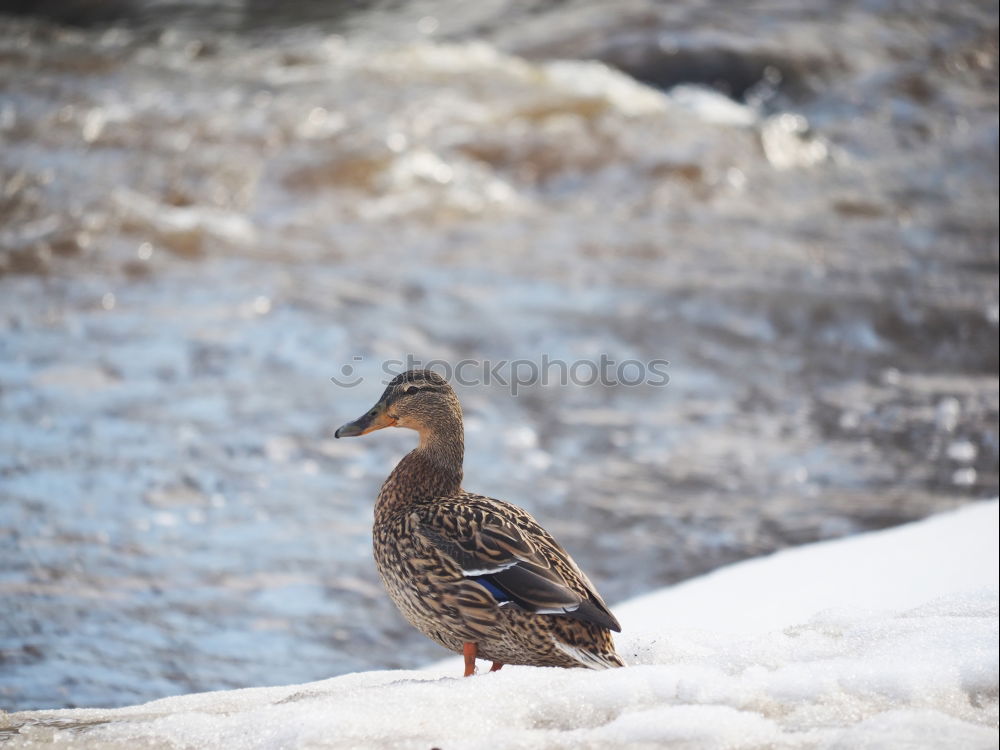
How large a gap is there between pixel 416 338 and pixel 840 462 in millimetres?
2843

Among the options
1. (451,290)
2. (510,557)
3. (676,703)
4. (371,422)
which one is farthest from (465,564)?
(451,290)

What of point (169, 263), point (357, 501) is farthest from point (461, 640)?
point (169, 263)

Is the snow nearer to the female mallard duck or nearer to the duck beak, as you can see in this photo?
the female mallard duck

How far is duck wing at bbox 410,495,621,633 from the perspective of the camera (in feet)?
10.3

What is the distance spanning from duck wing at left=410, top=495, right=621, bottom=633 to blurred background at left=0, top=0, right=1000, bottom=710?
1.42 metres

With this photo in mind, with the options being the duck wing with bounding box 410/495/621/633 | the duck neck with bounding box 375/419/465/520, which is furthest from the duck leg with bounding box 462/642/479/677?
the duck neck with bounding box 375/419/465/520

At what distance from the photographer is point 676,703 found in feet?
8.94

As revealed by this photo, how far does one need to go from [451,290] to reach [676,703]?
5.99 m

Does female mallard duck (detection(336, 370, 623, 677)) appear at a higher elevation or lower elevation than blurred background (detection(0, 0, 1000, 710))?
higher

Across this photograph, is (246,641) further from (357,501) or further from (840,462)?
(840,462)

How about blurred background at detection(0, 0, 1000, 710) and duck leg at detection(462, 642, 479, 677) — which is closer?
duck leg at detection(462, 642, 479, 677)

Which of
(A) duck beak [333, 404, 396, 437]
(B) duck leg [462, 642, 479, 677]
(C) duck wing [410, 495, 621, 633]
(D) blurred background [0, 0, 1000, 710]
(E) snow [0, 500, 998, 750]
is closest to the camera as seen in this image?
(E) snow [0, 500, 998, 750]

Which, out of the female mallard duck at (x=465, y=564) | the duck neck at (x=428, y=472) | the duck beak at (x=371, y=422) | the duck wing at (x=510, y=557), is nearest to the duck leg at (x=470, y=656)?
the female mallard duck at (x=465, y=564)

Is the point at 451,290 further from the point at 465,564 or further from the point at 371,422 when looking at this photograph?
the point at 465,564
